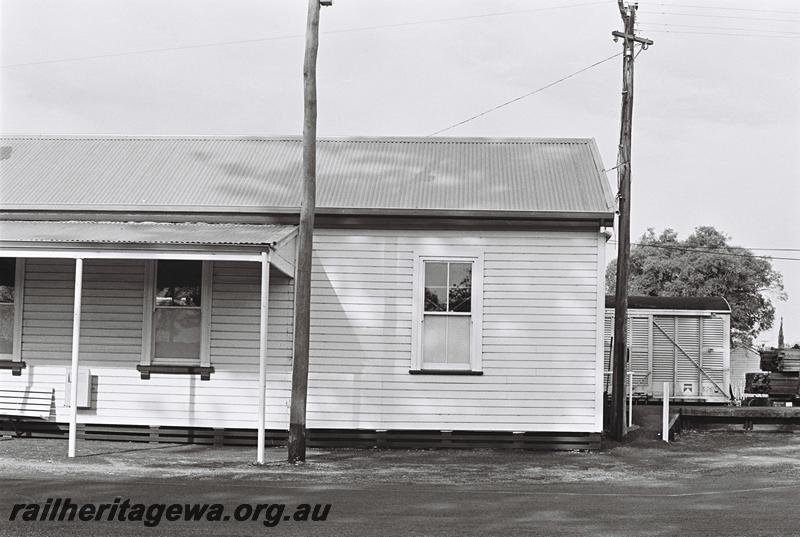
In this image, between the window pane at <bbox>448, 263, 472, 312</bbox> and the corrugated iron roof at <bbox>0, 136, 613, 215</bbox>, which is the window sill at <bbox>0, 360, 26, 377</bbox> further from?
the window pane at <bbox>448, 263, 472, 312</bbox>

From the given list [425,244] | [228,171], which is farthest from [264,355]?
[228,171]

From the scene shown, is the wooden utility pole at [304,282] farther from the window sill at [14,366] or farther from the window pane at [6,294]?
the window pane at [6,294]

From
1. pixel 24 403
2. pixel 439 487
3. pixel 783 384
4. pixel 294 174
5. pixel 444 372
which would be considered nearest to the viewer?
pixel 439 487

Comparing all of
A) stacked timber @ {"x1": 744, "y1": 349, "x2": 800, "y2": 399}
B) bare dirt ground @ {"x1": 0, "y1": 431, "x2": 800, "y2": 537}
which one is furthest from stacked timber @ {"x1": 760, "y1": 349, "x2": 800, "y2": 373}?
bare dirt ground @ {"x1": 0, "y1": 431, "x2": 800, "y2": 537}

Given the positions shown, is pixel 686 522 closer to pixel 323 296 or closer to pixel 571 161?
pixel 323 296

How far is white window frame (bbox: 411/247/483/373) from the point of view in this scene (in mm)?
17766

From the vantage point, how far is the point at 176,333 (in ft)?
59.3

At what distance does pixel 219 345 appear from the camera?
707 inches

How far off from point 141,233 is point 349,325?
3705 millimetres

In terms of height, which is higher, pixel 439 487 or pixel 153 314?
pixel 153 314

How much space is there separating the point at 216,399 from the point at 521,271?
550cm

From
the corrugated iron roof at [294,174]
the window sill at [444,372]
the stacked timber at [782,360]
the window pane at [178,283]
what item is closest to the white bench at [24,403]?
the window pane at [178,283]

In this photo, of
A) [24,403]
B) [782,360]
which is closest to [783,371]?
[782,360]

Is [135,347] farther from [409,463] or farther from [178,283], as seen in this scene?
[409,463]
